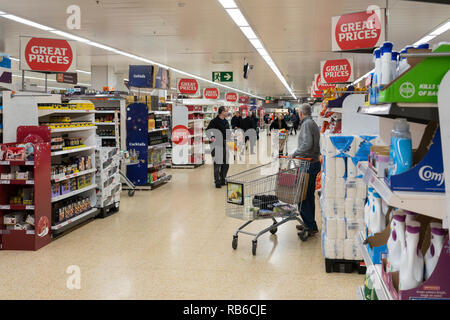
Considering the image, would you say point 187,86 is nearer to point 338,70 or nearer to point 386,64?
point 338,70

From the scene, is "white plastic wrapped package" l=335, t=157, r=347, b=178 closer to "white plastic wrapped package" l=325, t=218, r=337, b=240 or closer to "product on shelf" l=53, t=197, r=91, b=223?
"white plastic wrapped package" l=325, t=218, r=337, b=240

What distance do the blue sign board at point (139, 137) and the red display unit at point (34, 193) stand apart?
4.02 metres

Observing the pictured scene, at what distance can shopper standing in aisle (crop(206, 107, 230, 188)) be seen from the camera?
989 cm

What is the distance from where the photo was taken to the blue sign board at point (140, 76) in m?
10.4

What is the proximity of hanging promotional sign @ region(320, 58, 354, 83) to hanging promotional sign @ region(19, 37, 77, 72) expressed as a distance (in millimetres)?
6520

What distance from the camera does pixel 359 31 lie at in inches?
243

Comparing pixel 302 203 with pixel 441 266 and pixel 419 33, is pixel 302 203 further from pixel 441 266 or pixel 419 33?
pixel 419 33

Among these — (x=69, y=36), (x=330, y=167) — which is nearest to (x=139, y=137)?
(x=69, y=36)

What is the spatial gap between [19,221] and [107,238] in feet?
3.64

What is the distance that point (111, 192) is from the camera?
7.24m

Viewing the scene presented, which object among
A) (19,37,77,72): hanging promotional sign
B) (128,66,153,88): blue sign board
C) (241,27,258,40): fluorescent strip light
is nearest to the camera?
(19,37,77,72): hanging promotional sign

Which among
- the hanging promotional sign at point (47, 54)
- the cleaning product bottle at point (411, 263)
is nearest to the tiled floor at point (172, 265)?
the cleaning product bottle at point (411, 263)

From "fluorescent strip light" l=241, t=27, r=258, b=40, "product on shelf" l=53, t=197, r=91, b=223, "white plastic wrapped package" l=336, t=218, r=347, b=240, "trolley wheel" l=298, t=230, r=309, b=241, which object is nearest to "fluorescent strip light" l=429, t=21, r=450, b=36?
"fluorescent strip light" l=241, t=27, r=258, b=40
